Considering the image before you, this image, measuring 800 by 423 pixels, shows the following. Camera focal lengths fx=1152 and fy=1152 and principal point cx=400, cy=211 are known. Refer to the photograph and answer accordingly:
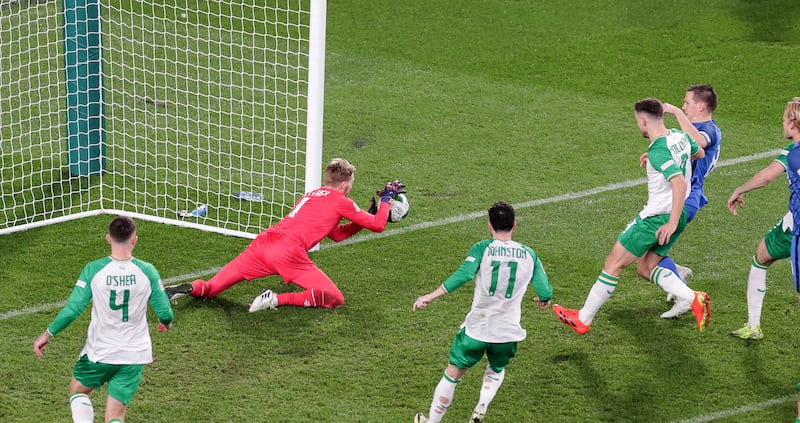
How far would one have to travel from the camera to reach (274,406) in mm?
7414

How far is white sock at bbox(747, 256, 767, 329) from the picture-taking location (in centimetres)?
820

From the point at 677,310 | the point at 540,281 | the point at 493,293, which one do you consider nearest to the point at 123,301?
the point at 493,293

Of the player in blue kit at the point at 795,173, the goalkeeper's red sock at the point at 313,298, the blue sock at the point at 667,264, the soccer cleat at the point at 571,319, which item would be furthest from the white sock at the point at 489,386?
the player in blue kit at the point at 795,173

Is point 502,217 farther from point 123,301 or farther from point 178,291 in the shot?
point 178,291

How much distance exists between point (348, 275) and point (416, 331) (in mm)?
1127

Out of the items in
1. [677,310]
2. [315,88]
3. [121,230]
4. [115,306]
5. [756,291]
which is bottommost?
[677,310]

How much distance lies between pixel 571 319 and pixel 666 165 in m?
1.28

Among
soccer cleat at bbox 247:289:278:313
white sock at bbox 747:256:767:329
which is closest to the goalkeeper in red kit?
soccer cleat at bbox 247:289:278:313

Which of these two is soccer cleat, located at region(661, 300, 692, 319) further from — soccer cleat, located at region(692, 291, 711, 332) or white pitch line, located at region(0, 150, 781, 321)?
white pitch line, located at region(0, 150, 781, 321)

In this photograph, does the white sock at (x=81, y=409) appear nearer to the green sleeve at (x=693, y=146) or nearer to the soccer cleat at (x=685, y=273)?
the green sleeve at (x=693, y=146)

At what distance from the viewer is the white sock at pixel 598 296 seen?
805 cm

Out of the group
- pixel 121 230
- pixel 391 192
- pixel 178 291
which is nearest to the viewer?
pixel 121 230

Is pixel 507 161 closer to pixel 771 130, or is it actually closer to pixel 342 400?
pixel 771 130

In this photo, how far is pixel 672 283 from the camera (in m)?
8.03
